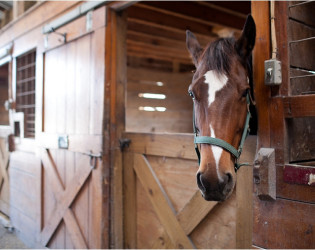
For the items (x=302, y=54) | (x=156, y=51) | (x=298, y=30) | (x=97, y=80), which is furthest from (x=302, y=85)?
(x=156, y=51)

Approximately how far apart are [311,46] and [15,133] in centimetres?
388

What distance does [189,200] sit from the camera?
2049mm

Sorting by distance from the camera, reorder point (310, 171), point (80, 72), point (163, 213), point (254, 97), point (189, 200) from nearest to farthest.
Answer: point (310, 171)
point (254, 97)
point (189, 200)
point (163, 213)
point (80, 72)

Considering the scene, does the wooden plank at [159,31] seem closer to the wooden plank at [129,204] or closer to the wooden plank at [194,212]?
the wooden plank at [129,204]

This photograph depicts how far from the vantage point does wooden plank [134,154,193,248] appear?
2127 millimetres

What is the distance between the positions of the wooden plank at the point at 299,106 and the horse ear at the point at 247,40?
0.30m

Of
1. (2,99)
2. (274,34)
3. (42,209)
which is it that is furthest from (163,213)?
(2,99)

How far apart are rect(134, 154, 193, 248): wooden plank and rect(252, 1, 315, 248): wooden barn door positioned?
2.35 feet

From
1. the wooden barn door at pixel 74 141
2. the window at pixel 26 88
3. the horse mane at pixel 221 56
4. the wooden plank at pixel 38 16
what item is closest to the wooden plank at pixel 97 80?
the wooden barn door at pixel 74 141

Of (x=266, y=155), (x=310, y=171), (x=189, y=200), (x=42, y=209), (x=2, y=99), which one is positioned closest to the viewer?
(x=310, y=171)

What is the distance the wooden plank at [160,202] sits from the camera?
6.98 ft

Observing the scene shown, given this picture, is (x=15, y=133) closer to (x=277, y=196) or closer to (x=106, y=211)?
(x=106, y=211)

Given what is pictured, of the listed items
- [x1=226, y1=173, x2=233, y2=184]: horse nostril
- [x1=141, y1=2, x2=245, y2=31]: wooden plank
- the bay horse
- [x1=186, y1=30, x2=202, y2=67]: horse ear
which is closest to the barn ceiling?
[x1=141, y1=2, x2=245, y2=31]: wooden plank

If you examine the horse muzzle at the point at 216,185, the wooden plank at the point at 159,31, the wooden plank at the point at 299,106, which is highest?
the wooden plank at the point at 159,31
